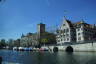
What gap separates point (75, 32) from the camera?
14212cm

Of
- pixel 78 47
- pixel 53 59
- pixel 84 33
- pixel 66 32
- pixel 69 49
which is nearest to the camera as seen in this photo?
pixel 53 59

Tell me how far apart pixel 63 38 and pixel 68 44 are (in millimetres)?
22459

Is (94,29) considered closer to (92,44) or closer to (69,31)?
(69,31)

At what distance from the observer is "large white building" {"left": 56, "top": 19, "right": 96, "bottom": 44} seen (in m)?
130

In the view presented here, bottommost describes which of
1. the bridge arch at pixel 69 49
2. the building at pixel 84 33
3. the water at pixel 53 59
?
the water at pixel 53 59

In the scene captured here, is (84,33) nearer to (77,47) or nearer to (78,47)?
(77,47)

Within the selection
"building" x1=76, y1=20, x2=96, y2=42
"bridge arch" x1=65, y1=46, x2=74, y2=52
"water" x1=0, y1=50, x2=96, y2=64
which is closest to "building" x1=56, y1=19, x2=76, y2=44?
"building" x1=76, y1=20, x2=96, y2=42

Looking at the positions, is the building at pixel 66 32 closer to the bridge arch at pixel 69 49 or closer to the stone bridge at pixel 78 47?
the stone bridge at pixel 78 47

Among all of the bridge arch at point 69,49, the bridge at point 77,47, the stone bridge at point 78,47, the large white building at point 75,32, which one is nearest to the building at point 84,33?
the large white building at point 75,32

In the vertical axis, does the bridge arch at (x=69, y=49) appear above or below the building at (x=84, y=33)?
below

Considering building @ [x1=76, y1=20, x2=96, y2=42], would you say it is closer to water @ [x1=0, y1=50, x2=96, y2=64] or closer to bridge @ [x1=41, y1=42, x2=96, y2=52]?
bridge @ [x1=41, y1=42, x2=96, y2=52]

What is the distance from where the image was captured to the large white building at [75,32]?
12988cm

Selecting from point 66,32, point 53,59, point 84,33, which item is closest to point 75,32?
point 66,32

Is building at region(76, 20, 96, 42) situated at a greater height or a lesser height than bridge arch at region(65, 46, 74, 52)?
greater
